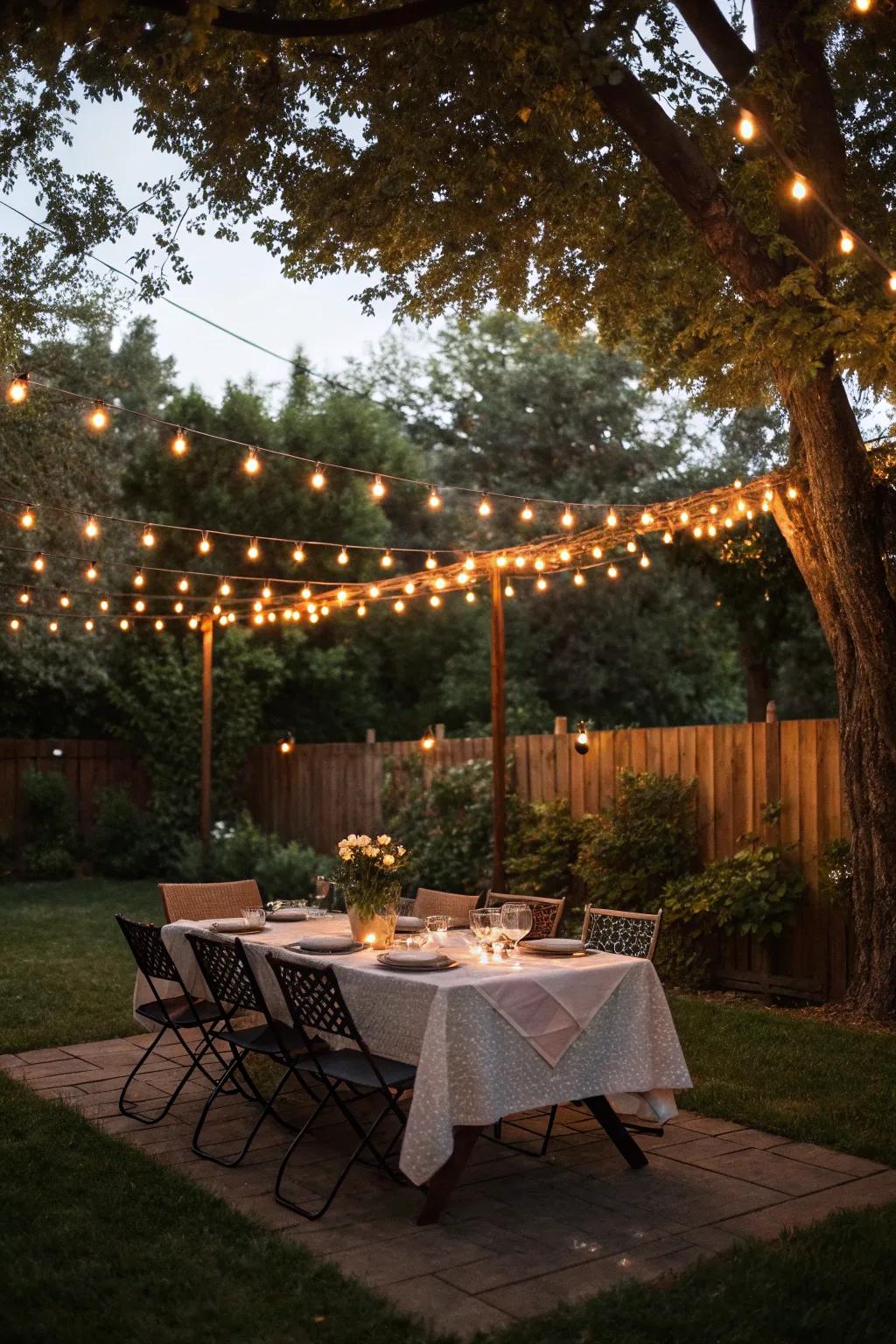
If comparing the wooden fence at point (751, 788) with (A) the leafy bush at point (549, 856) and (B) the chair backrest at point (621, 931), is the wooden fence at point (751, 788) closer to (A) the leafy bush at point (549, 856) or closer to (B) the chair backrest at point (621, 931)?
(A) the leafy bush at point (549, 856)

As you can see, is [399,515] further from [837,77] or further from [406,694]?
[837,77]

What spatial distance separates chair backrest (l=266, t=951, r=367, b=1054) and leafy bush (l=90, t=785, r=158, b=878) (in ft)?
37.0

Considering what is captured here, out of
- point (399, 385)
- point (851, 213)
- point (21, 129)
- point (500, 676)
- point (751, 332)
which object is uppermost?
point (399, 385)

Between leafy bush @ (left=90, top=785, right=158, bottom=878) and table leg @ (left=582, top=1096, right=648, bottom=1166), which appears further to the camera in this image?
Answer: leafy bush @ (left=90, top=785, right=158, bottom=878)

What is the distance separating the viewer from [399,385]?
2480 centimetres

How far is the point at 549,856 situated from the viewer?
1030 cm

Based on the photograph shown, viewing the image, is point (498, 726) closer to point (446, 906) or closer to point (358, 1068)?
point (446, 906)

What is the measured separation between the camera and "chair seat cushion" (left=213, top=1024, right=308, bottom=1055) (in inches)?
209

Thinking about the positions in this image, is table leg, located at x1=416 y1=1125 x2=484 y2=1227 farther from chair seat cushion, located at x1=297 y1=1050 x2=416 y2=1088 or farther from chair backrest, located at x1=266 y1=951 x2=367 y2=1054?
chair backrest, located at x1=266 y1=951 x2=367 y2=1054

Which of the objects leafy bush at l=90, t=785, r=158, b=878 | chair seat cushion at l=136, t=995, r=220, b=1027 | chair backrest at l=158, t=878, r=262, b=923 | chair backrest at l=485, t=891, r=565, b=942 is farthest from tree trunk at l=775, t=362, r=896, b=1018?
leafy bush at l=90, t=785, r=158, b=878

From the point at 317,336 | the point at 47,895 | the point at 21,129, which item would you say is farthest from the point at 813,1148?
the point at 317,336

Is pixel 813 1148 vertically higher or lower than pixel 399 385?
lower

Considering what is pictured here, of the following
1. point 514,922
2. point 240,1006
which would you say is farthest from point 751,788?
point 240,1006

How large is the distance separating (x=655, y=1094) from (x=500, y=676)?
4936mm
